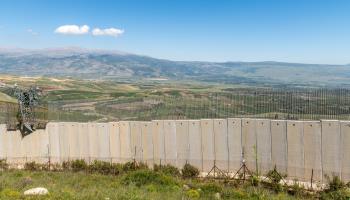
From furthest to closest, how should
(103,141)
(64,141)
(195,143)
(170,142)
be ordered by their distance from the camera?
(64,141)
(103,141)
(170,142)
(195,143)

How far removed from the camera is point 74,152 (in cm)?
2388

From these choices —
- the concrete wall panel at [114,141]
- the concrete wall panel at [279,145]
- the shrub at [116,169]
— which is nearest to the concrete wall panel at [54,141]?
the concrete wall panel at [114,141]

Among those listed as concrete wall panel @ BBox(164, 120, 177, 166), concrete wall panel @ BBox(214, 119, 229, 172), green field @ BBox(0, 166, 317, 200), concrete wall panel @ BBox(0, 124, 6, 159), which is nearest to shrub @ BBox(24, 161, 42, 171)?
concrete wall panel @ BBox(0, 124, 6, 159)

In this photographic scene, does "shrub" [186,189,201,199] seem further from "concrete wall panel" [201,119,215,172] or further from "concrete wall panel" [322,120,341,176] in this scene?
"concrete wall panel" [201,119,215,172]

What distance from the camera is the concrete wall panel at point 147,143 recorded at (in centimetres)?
2217

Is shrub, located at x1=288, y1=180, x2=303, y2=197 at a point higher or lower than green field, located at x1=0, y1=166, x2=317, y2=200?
lower

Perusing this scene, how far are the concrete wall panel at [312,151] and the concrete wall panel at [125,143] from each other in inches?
328

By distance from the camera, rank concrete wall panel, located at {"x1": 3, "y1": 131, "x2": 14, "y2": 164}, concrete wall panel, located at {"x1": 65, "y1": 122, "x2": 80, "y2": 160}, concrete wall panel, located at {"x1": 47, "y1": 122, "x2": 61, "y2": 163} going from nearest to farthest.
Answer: concrete wall panel, located at {"x1": 65, "y1": 122, "x2": 80, "y2": 160} < concrete wall panel, located at {"x1": 47, "y1": 122, "x2": 61, "y2": 163} < concrete wall panel, located at {"x1": 3, "y1": 131, "x2": 14, "y2": 164}

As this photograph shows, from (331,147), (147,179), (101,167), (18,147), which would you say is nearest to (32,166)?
(18,147)

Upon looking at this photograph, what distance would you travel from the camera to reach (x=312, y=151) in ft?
58.4

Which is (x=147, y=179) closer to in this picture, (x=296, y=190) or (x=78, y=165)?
(x=296, y=190)

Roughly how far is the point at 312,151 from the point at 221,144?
4006 mm

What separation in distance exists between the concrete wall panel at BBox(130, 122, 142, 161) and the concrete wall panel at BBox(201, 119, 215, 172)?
3236 mm

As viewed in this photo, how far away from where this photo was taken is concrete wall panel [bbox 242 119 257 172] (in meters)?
19.3
